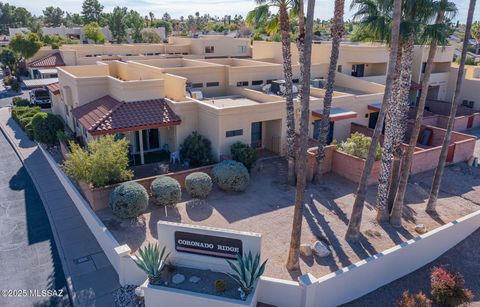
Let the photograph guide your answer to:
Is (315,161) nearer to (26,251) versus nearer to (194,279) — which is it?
(194,279)

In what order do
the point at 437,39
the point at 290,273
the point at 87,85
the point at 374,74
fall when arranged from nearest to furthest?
1. the point at 290,273
2. the point at 437,39
3. the point at 87,85
4. the point at 374,74

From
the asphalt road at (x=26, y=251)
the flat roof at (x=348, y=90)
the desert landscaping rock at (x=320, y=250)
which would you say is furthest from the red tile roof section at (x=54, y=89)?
the desert landscaping rock at (x=320, y=250)

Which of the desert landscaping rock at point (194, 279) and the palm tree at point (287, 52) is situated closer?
the desert landscaping rock at point (194, 279)

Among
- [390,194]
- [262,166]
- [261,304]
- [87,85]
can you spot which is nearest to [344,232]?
[390,194]

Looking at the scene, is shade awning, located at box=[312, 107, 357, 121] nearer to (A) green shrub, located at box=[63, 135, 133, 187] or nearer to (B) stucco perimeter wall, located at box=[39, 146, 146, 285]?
(A) green shrub, located at box=[63, 135, 133, 187]

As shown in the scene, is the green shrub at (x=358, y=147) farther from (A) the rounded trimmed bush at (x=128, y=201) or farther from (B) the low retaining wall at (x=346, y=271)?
(A) the rounded trimmed bush at (x=128, y=201)

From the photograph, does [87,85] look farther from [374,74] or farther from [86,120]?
[374,74]
